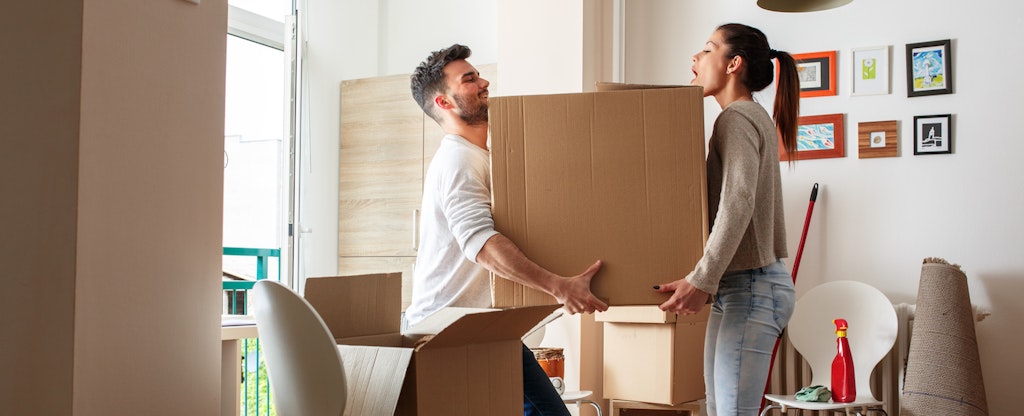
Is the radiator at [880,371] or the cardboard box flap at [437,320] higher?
the cardboard box flap at [437,320]

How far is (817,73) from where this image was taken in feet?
12.1

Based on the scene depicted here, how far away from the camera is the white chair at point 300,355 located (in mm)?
1486

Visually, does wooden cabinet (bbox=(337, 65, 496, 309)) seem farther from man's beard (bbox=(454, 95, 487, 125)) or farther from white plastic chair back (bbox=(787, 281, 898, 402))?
man's beard (bbox=(454, 95, 487, 125))

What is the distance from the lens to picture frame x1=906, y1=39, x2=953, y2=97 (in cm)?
343

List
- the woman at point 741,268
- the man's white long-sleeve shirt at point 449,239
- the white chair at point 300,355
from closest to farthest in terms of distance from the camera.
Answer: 1. the white chair at point 300,355
2. the woman at point 741,268
3. the man's white long-sleeve shirt at point 449,239

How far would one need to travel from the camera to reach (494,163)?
5.71ft

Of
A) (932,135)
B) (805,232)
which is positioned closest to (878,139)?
(932,135)

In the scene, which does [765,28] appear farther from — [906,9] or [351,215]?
[351,215]

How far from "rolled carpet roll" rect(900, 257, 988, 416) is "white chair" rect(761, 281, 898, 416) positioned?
0.14 m

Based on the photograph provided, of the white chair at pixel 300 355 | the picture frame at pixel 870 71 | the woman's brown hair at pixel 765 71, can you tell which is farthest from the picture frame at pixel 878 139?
the white chair at pixel 300 355

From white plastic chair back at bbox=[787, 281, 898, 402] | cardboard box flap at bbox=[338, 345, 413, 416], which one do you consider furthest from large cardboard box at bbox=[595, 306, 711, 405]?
cardboard box flap at bbox=[338, 345, 413, 416]

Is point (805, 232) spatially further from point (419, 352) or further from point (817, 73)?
point (419, 352)

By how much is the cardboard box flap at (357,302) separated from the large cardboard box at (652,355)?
1.53 meters

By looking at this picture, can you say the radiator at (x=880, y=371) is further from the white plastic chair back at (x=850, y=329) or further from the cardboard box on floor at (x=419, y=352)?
the cardboard box on floor at (x=419, y=352)
